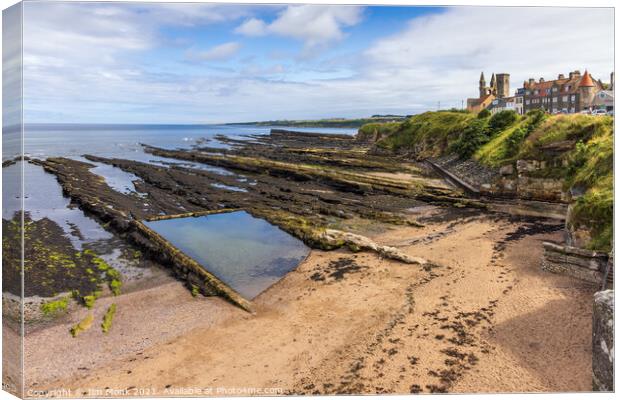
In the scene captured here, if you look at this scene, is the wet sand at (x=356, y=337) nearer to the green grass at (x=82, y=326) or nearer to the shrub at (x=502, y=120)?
the green grass at (x=82, y=326)

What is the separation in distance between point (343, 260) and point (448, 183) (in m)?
13.7

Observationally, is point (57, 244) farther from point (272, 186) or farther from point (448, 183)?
point (448, 183)

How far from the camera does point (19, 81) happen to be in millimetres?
7020

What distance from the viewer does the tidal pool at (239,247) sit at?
14281mm

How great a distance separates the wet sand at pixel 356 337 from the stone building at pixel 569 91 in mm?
5659

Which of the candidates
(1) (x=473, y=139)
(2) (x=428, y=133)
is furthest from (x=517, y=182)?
(2) (x=428, y=133)

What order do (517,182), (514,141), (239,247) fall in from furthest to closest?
(514,141) → (517,182) → (239,247)

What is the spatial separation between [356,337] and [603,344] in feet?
15.7

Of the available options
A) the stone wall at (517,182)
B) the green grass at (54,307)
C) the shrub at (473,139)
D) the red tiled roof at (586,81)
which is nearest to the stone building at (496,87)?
the red tiled roof at (586,81)

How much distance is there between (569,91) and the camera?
1513 centimetres

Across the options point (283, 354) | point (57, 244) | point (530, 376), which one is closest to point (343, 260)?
point (283, 354)

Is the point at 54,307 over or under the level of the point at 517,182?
under

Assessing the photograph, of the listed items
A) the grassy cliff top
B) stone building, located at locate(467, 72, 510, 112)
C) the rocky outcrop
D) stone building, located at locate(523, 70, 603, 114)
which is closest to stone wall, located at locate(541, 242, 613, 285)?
the grassy cliff top

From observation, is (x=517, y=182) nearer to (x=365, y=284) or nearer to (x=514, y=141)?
(x=514, y=141)
